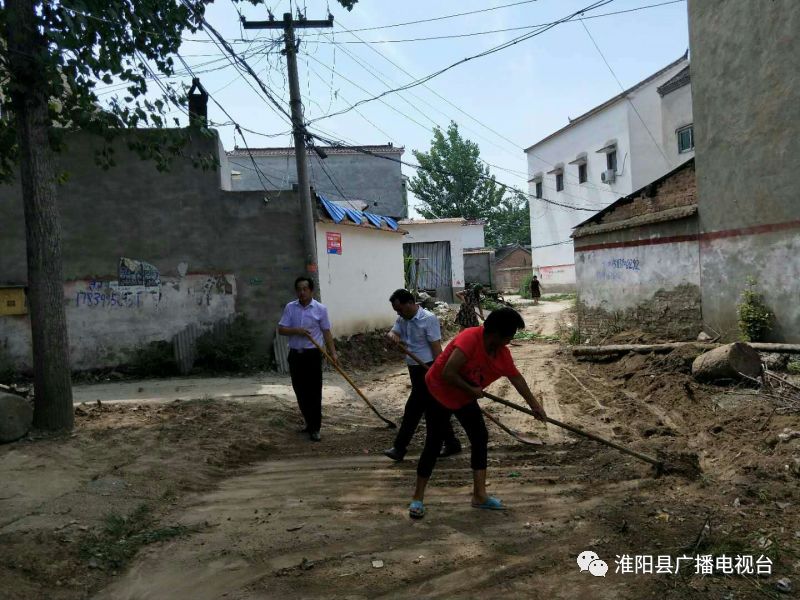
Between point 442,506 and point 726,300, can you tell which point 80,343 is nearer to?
point 442,506

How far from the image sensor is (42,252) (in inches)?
240

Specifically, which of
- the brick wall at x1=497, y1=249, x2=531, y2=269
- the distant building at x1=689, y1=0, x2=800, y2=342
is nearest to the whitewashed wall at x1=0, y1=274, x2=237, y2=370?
the distant building at x1=689, y1=0, x2=800, y2=342

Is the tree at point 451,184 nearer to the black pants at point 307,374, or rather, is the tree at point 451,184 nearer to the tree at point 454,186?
the tree at point 454,186

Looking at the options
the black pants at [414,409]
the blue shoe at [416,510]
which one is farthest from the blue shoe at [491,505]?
the black pants at [414,409]

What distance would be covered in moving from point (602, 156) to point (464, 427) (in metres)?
28.2

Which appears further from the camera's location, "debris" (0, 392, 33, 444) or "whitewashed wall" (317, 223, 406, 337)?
"whitewashed wall" (317, 223, 406, 337)

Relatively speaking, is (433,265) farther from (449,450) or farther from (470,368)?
(470,368)

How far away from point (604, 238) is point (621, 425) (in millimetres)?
6320

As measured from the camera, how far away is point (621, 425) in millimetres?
6738

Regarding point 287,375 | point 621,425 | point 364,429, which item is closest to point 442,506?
point 364,429

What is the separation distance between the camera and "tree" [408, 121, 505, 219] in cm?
4459

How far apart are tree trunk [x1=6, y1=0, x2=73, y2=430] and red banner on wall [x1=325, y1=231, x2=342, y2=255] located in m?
6.66

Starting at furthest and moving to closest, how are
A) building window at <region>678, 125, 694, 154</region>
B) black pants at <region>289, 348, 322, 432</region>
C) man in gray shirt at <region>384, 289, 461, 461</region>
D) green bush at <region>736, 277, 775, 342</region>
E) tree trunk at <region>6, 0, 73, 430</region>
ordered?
building window at <region>678, 125, 694, 154</region>
green bush at <region>736, 277, 775, 342</region>
black pants at <region>289, 348, 322, 432</region>
tree trunk at <region>6, 0, 73, 430</region>
man in gray shirt at <region>384, 289, 461, 461</region>

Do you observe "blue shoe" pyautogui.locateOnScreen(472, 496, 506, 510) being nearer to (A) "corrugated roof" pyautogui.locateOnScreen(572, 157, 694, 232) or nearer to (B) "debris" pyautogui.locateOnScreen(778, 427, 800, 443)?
(B) "debris" pyautogui.locateOnScreen(778, 427, 800, 443)
